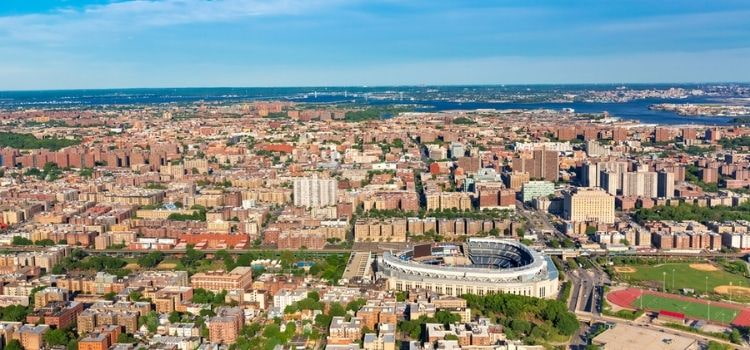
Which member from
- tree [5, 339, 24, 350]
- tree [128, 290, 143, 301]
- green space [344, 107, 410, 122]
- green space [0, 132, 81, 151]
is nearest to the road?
tree [128, 290, 143, 301]

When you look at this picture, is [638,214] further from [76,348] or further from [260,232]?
[76,348]

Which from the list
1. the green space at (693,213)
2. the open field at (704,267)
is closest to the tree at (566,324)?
the open field at (704,267)

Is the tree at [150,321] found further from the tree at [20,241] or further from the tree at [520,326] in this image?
the tree at [20,241]

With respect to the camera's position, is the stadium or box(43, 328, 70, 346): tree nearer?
box(43, 328, 70, 346): tree

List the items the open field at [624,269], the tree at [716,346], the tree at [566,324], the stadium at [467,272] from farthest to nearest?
1. the open field at [624,269]
2. the stadium at [467,272]
3. the tree at [566,324]
4. the tree at [716,346]

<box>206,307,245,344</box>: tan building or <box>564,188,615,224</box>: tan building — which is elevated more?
<box>564,188,615,224</box>: tan building

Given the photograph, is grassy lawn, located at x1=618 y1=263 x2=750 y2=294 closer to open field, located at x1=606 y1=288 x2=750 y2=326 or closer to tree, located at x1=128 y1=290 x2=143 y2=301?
open field, located at x1=606 y1=288 x2=750 y2=326

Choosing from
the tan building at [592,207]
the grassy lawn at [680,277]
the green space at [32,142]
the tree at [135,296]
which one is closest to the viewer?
the tree at [135,296]

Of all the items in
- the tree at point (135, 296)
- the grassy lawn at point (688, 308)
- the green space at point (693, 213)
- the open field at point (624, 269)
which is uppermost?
the green space at point (693, 213)
